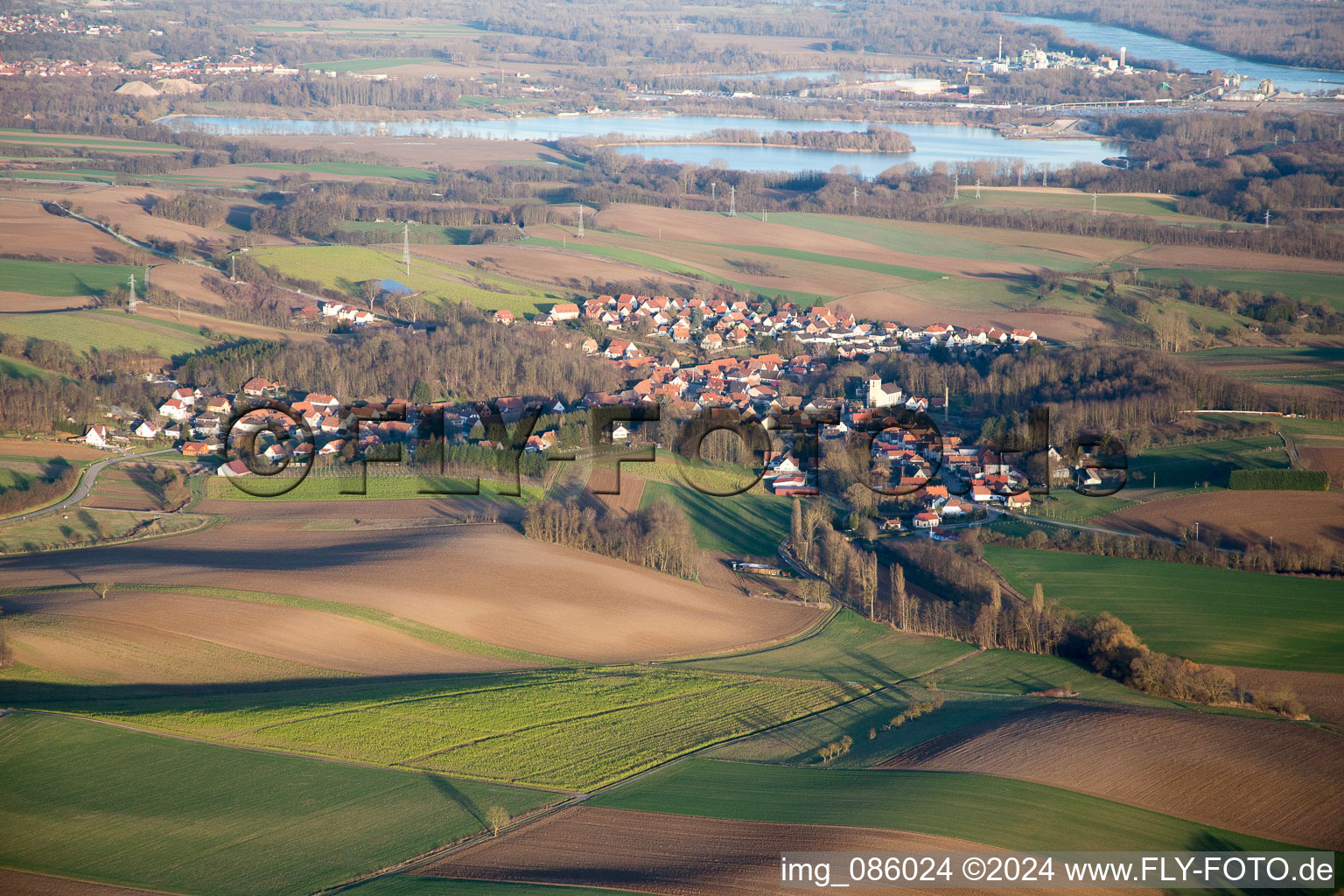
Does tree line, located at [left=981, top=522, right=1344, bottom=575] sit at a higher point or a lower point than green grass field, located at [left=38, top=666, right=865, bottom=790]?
higher

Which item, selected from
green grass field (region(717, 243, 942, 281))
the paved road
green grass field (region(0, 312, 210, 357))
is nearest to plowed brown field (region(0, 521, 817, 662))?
the paved road

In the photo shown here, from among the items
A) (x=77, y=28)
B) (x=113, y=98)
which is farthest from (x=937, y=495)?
(x=77, y=28)

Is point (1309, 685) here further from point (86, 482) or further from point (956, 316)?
point (956, 316)

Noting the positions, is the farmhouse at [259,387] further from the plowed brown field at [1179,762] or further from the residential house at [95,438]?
the plowed brown field at [1179,762]

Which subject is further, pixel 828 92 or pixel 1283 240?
pixel 828 92

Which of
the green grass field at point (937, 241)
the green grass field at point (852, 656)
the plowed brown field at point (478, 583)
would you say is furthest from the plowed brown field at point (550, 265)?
the green grass field at point (852, 656)

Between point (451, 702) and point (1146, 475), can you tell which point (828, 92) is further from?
point (451, 702)

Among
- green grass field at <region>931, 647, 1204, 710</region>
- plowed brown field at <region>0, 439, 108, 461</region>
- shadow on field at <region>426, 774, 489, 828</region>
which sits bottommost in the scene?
green grass field at <region>931, 647, 1204, 710</region>

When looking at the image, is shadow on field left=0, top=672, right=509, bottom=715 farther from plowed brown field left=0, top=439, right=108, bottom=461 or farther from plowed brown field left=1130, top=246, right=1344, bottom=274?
plowed brown field left=1130, top=246, right=1344, bottom=274
